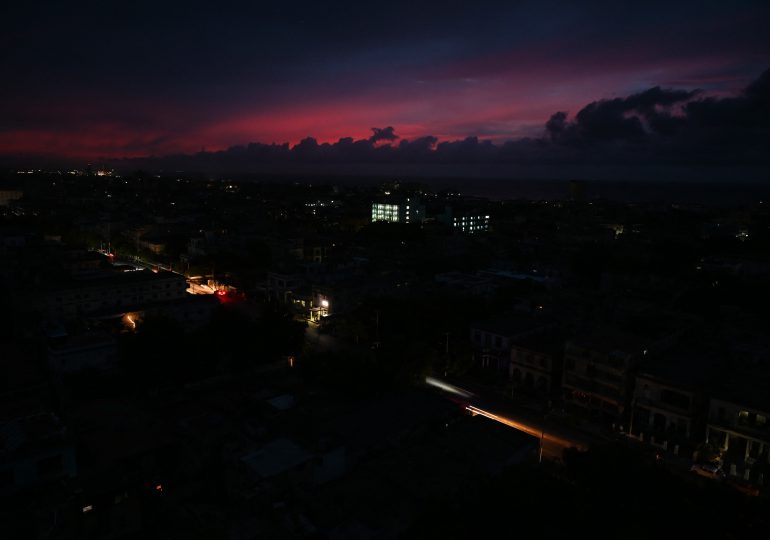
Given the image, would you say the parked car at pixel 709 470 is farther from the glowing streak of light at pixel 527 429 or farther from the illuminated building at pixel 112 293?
the illuminated building at pixel 112 293

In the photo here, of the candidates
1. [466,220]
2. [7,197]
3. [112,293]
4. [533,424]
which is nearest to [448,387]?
[533,424]

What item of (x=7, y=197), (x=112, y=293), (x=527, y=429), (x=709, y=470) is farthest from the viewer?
(x=7, y=197)

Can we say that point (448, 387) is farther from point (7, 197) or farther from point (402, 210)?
point (7, 197)

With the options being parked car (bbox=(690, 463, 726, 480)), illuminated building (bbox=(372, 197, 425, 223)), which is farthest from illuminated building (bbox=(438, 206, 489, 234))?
parked car (bbox=(690, 463, 726, 480))

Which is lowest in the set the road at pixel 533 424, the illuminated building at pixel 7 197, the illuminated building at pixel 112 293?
the road at pixel 533 424

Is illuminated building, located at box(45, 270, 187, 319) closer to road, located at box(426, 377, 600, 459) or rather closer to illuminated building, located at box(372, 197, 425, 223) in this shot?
road, located at box(426, 377, 600, 459)

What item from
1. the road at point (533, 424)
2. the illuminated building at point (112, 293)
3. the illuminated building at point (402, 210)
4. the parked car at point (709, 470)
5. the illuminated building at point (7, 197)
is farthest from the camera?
the illuminated building at point (7, 197)

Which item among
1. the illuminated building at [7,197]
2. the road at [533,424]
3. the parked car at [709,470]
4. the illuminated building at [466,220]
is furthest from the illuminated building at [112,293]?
the illuminated building at [7,197]

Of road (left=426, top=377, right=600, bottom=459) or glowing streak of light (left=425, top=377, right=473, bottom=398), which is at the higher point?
glowing streak of light (left=425, top=377, right=473, bottom=398)

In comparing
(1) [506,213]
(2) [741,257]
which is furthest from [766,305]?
(1) [506,213]
